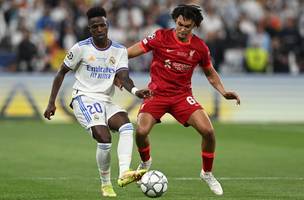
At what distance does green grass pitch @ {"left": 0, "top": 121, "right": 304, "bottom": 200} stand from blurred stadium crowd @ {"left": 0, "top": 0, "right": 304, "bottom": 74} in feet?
8.84

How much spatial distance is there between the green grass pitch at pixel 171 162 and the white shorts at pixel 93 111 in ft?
2.90

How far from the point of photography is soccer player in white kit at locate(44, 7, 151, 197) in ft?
36.8

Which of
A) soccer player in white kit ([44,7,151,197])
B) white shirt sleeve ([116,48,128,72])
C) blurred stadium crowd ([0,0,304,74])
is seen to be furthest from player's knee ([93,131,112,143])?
blurred stadium crowd ([0,0,304,74])

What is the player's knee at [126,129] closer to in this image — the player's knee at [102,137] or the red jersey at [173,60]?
the player's knee at [102,137]

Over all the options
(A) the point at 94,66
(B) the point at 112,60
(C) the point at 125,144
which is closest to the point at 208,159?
(C) the point at 125,144

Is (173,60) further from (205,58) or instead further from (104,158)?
(104,158)

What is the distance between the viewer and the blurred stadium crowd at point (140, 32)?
88.8 ft

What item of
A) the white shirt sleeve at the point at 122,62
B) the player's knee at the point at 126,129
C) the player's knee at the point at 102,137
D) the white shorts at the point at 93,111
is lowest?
the player's knee at the point at 102,137

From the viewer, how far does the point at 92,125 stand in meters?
11.3

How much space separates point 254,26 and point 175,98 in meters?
18.1

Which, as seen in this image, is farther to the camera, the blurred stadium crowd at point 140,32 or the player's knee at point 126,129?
Result: the blurred stadium crowd at point 140,32

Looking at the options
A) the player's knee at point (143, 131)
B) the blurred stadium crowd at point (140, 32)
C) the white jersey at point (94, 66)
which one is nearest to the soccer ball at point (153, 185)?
the white jersey at point (94, 66)

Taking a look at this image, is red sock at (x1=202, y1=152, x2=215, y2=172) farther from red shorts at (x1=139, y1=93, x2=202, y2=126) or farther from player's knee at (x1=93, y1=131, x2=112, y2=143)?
player's knee at (x1=93, y1=131, x2=112, y2=143)

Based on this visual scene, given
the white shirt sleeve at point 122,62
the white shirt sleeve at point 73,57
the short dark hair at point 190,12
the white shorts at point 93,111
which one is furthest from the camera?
the short dark hair at point 190,12
